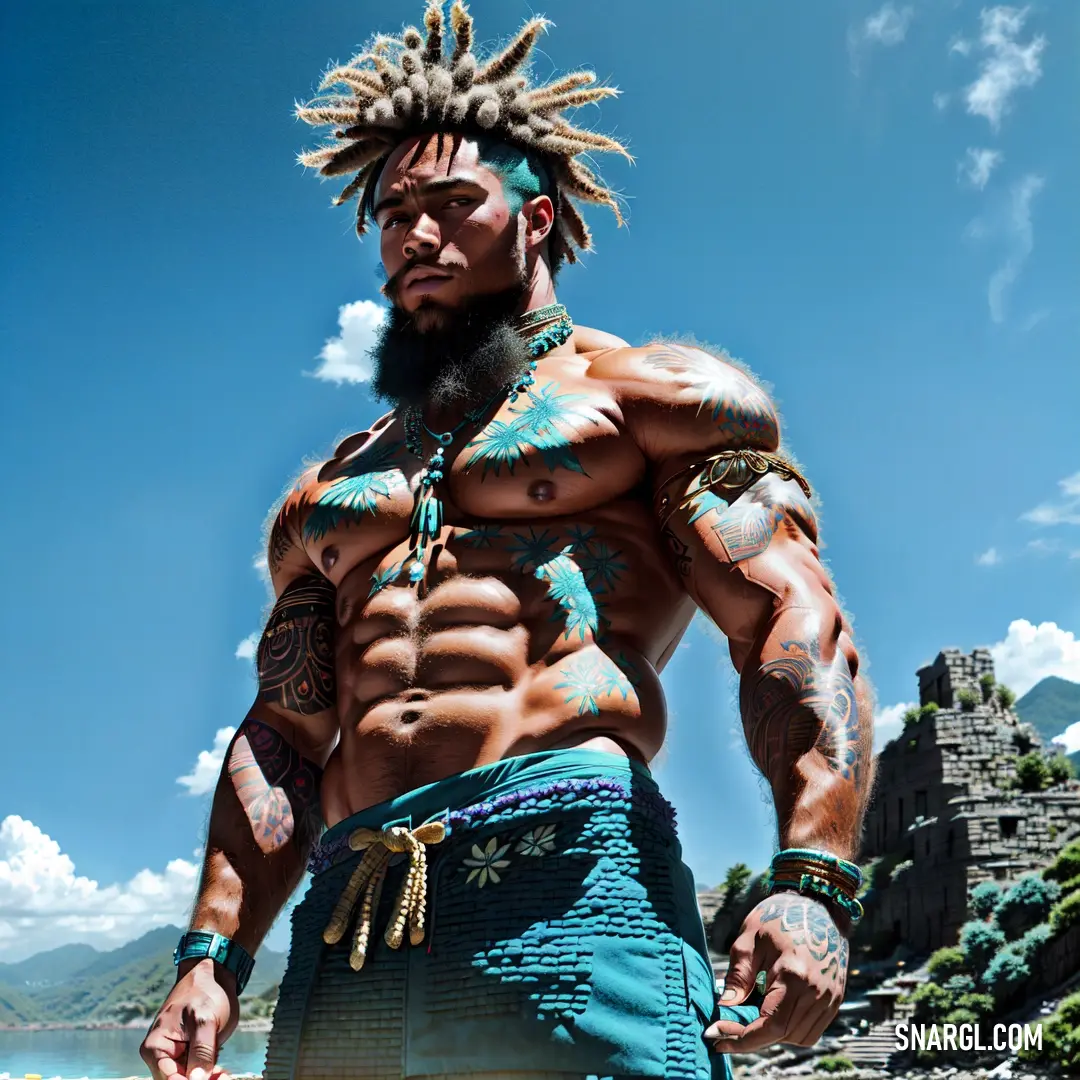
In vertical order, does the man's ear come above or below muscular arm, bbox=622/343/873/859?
above

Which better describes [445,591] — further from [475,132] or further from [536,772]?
[475,132]

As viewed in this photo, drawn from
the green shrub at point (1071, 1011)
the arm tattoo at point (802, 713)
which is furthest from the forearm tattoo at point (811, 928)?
the green shrub at point (1071, 1011)

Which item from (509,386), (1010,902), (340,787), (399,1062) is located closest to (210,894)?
(340,787)

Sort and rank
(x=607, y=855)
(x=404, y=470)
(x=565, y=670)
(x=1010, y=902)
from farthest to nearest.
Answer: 1. (x=1010, y=902)
2. (x=404, y=470)
3. (x=565, y=670)
4. (x=607, y=855)

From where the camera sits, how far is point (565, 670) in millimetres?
2727

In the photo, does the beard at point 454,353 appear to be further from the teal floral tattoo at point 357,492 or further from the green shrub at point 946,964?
the green shrub at point 946,964

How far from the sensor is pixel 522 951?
238 centimetres

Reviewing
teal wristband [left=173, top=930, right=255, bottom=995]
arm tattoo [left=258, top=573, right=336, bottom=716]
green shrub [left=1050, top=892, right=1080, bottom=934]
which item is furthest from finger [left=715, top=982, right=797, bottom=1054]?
green shrub [left=1050, top=892, right=1080, bottom=934]

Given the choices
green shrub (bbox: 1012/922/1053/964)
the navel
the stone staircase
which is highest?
green shrub (bbox: 1012/922/1053/964)

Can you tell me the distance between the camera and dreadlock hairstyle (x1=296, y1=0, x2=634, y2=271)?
11.6 ft

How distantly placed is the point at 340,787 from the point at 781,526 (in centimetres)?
116

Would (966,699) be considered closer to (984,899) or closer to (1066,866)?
(984,899)

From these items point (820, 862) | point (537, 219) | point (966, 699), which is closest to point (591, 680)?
point (820, 862)

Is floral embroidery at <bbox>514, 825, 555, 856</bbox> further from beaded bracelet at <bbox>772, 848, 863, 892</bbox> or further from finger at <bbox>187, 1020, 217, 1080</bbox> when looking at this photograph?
finger at <bbox>187, 1020, 217, 1080</bbox>
